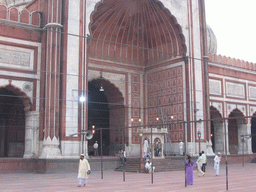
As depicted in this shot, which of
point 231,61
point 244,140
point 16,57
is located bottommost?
point 244,140

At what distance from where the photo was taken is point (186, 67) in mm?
20578

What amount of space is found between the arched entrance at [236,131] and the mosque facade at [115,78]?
0.25 feet

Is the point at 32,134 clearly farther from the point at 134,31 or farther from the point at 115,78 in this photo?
the point at 134,31

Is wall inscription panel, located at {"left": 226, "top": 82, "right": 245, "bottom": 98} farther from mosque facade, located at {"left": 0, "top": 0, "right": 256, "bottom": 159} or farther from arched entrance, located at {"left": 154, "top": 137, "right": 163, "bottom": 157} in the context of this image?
arched entrance, located at {"left": 154, "top": 137, "right": 163, "bottom": 157}

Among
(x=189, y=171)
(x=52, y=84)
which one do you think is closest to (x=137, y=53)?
(x=52, y=84)

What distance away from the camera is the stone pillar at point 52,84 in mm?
15719

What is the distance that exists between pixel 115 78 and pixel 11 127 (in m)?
6.56

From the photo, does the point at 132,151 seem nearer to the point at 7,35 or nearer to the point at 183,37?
the point at 183,37

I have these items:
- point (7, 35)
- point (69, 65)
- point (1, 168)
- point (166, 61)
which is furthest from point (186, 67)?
point (1, 168)

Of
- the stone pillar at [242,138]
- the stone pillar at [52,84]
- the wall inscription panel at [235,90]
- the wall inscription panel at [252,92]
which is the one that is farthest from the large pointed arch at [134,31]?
the stone pillar at [242,138]

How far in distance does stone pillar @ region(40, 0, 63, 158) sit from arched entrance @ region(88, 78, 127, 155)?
16.9ft

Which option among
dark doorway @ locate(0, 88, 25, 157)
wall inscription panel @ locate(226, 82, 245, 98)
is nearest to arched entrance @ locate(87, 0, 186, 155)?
dark doorway @ locate(0, 88, 25, 157)

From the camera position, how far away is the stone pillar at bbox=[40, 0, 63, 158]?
1572 cm

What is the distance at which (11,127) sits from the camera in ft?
66.6
